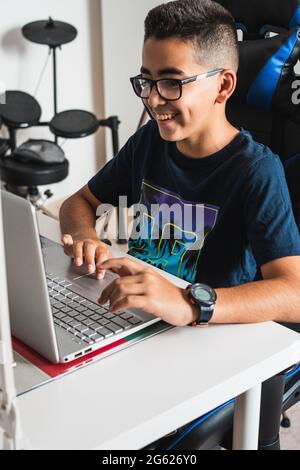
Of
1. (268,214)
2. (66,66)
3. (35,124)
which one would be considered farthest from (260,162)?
(66,66)

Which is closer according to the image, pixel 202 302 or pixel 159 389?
pixel 159 389

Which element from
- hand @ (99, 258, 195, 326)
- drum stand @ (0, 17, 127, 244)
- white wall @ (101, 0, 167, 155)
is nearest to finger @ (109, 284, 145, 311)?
hand @ (99, 258, 195, 326)

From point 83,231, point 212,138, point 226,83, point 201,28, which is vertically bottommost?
point 83,231

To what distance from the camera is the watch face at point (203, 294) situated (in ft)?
3.39

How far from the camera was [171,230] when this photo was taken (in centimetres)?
144

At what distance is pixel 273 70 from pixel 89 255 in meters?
0.62

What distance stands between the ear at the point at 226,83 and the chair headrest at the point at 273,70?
0.40ft

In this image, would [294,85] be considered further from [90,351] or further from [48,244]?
[90,351]

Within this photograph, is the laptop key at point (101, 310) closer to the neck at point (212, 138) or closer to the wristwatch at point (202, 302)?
the wristwatch at point (202, 302)

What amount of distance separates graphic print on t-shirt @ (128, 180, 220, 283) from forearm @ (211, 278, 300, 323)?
0.27m

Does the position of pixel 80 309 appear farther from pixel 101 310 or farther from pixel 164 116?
pixel 164 116

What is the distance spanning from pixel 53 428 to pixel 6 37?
103 inches

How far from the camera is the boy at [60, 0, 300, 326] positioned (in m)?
1.20

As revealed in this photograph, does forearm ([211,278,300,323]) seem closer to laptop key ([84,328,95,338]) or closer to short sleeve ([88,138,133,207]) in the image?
laptop key ([84,328,95,338])
